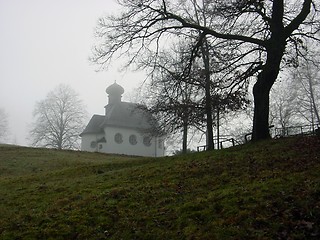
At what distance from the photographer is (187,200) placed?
34.9ft

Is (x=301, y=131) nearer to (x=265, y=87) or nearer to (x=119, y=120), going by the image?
(x=265, y=87)

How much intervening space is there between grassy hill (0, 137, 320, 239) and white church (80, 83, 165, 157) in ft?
114

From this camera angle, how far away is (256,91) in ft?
59.3

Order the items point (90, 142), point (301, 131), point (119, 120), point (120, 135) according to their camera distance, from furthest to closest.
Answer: point (90, 142)
point (119, 120)
point (120, 135)
point (301, 131)

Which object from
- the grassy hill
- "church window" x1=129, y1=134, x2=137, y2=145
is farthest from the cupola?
the grassy hill

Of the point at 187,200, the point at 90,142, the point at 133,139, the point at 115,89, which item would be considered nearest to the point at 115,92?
the point at 115,89

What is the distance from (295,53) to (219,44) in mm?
3690

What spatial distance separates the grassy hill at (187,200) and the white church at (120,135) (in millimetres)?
34691

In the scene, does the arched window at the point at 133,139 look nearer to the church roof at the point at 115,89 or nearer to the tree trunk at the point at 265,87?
the church roof at the point at 115,89

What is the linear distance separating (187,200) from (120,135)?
4187cm

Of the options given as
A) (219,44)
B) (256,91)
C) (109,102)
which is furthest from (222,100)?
(109,102)

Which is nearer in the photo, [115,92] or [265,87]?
[265,87]

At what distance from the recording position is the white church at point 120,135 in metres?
51.4

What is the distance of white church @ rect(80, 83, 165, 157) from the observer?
51406 mm
